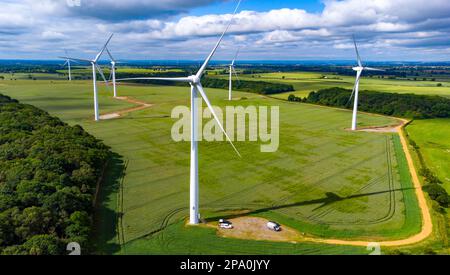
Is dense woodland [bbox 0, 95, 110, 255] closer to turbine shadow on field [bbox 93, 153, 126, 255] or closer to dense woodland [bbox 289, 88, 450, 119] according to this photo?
turbine shadow on field [bbox 93, 153, 126, 255]

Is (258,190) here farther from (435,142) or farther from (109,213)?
(435,142)

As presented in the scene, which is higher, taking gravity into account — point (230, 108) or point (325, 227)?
point (230, 108)

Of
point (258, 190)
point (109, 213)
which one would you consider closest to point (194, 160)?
point (109, 213)

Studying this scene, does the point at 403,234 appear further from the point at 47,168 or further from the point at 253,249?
the point at 47,168

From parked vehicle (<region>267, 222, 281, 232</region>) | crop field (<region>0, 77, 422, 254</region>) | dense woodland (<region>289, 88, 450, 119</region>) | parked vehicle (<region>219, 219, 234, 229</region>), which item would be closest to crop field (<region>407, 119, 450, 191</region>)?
crop field (<region>0, 77, 422, 254</region>)

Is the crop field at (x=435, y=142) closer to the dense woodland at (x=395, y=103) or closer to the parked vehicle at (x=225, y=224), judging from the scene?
the dense woodland at (x=395, y=103)

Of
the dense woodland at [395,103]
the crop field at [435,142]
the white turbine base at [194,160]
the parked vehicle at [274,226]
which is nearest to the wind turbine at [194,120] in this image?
the white turbine base at [194,160]
